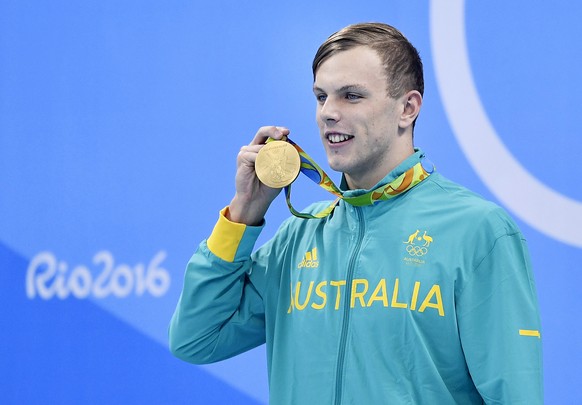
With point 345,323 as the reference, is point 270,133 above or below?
above

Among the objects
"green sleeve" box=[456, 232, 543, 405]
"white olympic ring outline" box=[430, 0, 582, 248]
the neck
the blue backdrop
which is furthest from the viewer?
the blue backdrop

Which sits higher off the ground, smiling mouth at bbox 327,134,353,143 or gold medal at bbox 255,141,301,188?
smiling mouth at bbox 327,134,353,143

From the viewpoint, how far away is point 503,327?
4.87 ft

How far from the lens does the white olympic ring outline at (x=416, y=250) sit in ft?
5.15

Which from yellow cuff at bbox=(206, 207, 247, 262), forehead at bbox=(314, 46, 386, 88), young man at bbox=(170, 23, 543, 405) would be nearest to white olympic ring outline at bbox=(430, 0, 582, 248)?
young man at bbox=(170, 23, 543, 405)

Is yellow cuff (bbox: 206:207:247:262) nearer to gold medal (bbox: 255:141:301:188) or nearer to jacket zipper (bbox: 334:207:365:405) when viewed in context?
gold medal (bbox: 255:141:301:188)

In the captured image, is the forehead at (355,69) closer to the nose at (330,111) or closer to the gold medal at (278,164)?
the nose at (330,111)

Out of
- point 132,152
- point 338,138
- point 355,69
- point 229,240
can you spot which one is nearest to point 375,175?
point 338,138

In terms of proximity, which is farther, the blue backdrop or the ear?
the blue backdrop

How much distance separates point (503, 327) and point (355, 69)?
21.9 inches

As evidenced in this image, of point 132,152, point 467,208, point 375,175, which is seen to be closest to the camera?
point 467,208

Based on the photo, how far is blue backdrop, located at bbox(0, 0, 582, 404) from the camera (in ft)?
8.70

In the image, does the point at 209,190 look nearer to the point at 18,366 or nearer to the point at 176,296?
the point at 176,296

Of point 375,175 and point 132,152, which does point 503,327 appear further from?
point 132,152
